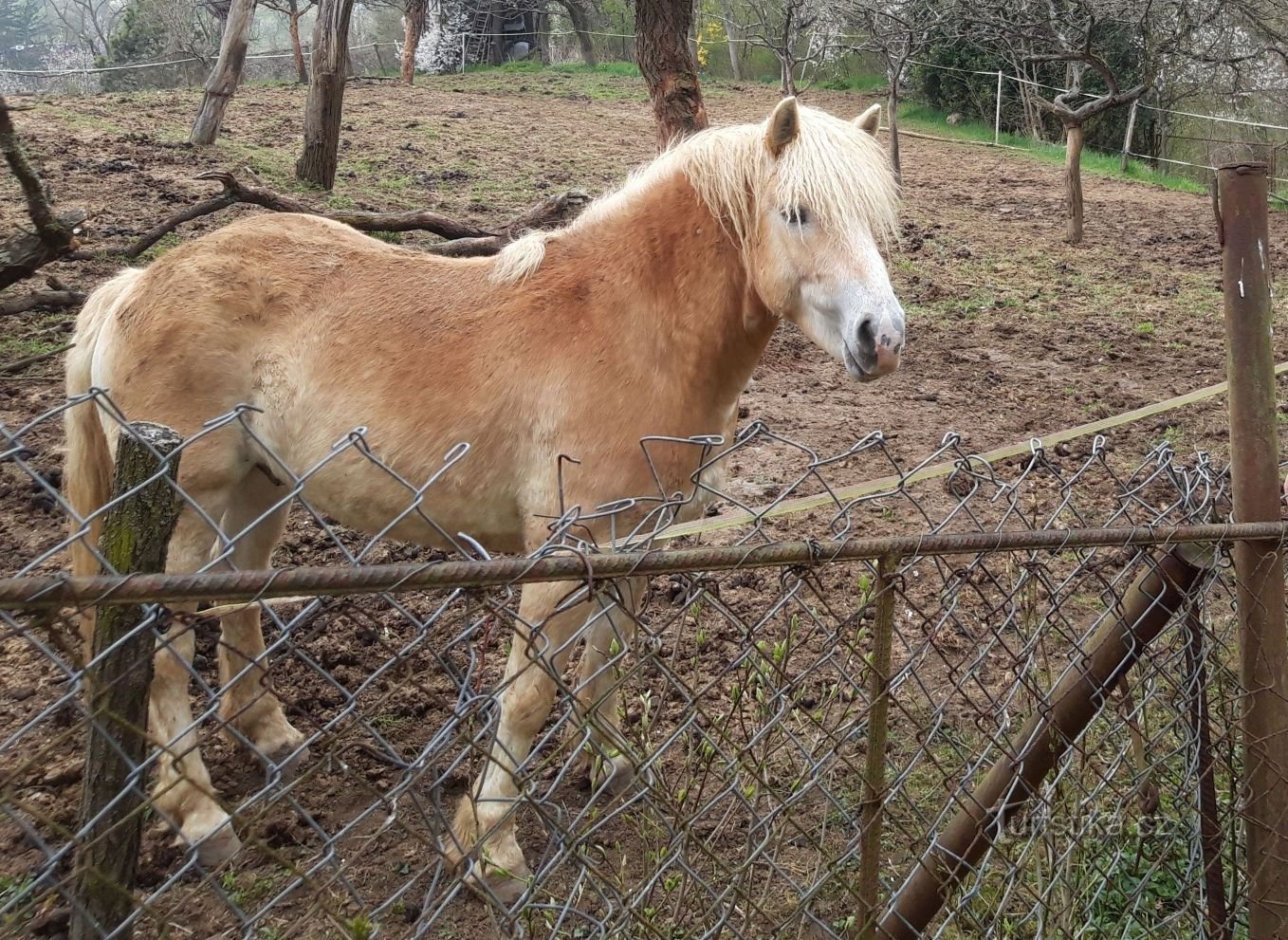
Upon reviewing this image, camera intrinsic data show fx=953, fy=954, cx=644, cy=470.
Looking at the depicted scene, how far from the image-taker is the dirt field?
3.03 m

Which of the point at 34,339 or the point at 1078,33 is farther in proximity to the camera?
the point at 1078,33

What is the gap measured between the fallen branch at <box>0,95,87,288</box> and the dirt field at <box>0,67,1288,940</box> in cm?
73

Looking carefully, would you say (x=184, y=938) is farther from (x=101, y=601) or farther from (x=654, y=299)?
(x=654, y=299)

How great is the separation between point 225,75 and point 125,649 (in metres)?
12.0

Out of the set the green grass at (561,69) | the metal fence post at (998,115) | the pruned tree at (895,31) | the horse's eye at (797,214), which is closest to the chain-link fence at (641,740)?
the horse's eye at (797,214)

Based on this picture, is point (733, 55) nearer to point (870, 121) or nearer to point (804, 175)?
point (870, 121)

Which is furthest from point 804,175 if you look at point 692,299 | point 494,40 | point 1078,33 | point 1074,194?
point 494,40

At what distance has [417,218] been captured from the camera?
23.4ft

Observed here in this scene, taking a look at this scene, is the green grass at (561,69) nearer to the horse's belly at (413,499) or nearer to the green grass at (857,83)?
the green grass at (857,83)

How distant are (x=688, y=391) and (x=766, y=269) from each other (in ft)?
1.51

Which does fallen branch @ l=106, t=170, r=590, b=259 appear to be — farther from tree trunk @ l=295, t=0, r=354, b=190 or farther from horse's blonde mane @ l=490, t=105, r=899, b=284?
horse's blonde mane @ l=490, t=105, r=899, b=284

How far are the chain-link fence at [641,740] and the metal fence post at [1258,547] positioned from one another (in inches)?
3.0

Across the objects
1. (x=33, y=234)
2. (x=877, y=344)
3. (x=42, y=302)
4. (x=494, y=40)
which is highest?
(x=494, y=40)

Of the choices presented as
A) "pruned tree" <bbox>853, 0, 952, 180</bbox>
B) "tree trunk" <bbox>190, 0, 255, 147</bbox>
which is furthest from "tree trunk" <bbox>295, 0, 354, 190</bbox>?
"pruned tree" <bbox>853, 0, 952, 180</bbox>
